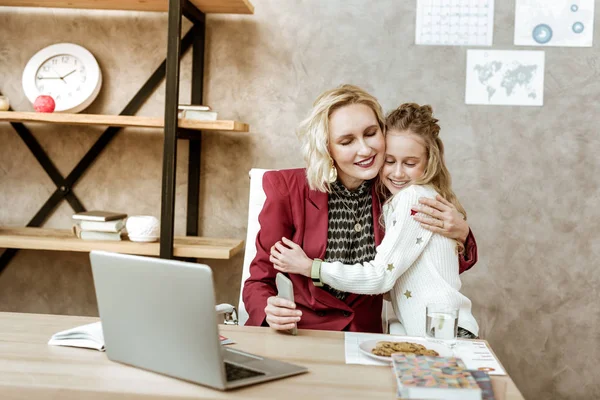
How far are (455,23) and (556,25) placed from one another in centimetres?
41

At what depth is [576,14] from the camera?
8.60 feet

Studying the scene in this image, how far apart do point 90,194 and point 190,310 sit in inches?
75.5

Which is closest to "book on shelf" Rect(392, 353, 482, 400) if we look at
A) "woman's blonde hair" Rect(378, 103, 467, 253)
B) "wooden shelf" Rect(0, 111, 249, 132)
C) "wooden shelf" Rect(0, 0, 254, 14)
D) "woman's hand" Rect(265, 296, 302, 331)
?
"woman's hand" Rect(265, 296, 302, 331)

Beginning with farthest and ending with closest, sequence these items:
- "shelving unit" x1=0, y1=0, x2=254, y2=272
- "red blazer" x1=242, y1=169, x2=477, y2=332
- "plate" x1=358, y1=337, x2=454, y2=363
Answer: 1. "shelving unit" x1=0, y1=0, x2=254, y2=272
2. "red blazer" x1=242, y1=169, x2=477, y2=332
3. "plate" x1=358, y1=337, x2=454, y2=363

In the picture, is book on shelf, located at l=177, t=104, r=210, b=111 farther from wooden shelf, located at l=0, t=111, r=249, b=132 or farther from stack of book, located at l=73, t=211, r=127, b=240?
stack of book, located at l=73, t=211, r=127, b=240

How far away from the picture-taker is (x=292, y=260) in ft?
5.42

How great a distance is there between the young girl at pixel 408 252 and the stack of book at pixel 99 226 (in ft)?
3.13

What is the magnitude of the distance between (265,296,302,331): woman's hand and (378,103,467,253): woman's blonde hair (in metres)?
0.60

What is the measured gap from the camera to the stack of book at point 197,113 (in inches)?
97.6

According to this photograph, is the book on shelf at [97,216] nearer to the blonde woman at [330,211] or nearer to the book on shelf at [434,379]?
the blonde woman at [330,211]

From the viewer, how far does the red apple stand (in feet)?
8.25

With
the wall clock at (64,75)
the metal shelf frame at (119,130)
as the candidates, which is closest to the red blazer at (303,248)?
the metal shelf frame at (119,130)

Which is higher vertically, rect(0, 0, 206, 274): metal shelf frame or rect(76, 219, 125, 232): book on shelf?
rect(0, 0, 206, 274): metal shelf frame

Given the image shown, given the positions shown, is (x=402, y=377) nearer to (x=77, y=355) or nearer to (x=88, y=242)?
(x=77, y=355)
